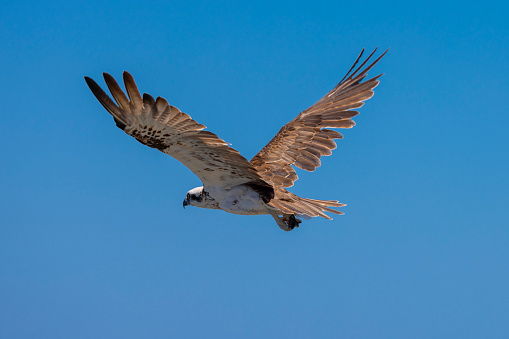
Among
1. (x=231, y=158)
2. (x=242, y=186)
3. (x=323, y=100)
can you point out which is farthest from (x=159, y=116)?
(x=323, y=100)

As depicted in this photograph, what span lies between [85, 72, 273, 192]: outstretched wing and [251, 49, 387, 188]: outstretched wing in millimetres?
1321

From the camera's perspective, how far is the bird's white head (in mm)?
8508

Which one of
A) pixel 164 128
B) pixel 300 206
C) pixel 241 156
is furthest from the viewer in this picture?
pixel 300 206

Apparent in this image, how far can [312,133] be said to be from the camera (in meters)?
9.98

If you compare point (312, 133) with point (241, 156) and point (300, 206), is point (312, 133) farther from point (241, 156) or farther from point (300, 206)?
point (241, 156)

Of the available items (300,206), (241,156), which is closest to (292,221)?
(300,206)

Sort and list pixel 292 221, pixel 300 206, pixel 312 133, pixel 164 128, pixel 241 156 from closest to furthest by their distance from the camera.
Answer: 1. pixel 164 128
2. pixel 241 156
3. pixel 300 206
4. pixel 292 221
5. pixel 312 133

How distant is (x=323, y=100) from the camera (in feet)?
36.2

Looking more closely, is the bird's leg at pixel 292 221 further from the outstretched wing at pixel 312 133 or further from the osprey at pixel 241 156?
the outstretched wing at pixel 312 133

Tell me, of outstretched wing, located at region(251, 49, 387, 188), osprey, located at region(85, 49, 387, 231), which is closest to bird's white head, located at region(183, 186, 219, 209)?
osprey, located at region(85, 49, 387, 231)

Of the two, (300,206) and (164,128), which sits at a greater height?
(300,206)

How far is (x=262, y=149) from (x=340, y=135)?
127 centimetres

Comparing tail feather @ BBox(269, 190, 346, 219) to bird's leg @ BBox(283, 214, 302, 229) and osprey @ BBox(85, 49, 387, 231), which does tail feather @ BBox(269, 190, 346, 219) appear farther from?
bird's leg @ BBox(283, 214, 302, 229)

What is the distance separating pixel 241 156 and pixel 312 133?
2900 mm
